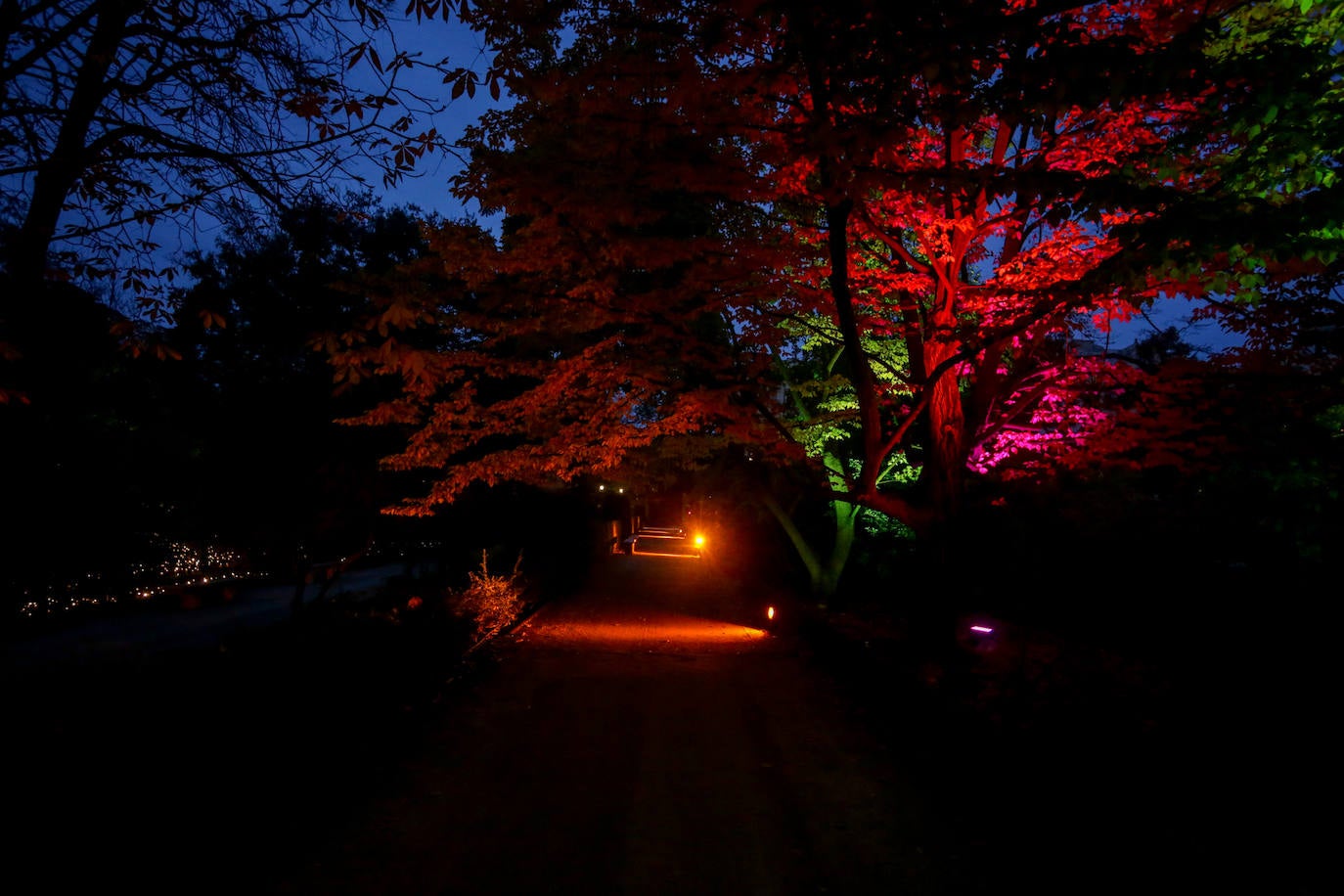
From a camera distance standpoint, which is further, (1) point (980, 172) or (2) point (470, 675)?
(2) point (470, 675)

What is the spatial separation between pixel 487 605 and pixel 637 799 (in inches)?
334

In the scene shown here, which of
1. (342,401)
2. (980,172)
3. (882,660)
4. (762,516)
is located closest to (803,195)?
(980,172)

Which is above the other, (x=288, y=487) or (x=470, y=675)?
(x=288, y=487)

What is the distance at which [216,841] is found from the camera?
453 cm

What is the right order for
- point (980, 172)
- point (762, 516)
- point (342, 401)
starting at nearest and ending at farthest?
1. point (980, 172)
2. point (342, 401)
3. point (762, 516)

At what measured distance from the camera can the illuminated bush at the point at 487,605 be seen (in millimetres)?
12867

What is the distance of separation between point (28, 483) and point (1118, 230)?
35.0ft

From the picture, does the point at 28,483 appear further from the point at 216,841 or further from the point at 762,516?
the point at 762,516

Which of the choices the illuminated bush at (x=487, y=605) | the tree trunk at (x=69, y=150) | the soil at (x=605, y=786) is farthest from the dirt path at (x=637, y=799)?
the tree trunk at (x=69, y=150)

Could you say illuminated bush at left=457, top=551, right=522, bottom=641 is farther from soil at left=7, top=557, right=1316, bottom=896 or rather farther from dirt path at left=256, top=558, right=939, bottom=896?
soil at left=7, top=557, right=1316, bottom=896

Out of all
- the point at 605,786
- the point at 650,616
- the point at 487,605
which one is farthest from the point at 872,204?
the point at 650,616

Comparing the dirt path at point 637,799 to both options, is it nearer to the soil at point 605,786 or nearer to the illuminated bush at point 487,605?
the soil at point 605,786

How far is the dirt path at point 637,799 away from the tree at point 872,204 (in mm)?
3714

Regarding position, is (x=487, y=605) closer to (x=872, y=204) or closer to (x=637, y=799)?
(x=637, y=799)
